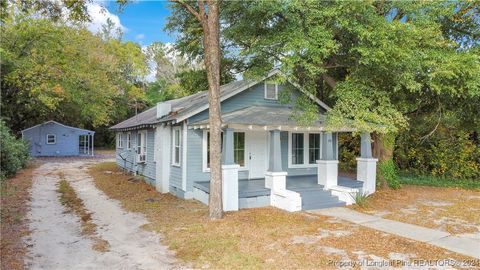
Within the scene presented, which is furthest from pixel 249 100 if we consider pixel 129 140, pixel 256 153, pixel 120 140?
pixel 120 140

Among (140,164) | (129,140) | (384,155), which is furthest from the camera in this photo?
(129,140)

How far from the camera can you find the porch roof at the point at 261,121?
936cm

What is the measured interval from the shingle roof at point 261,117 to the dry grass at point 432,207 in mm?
3134

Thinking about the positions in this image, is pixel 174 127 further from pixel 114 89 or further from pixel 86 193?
pixel 114 89

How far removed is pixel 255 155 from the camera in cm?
1213

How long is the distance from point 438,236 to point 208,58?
625 centimetres

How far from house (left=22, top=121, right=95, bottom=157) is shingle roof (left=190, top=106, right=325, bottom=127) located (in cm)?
2405

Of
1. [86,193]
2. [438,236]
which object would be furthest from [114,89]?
[438,236]

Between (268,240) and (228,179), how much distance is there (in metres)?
2.76

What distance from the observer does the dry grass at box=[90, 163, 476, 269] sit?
5.58 metres

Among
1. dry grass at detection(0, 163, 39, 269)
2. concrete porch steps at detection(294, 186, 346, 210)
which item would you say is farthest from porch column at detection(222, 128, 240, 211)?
dry grass at detection(0, 163, 39, 269)

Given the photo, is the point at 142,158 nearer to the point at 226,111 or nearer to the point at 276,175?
the point at 226,111

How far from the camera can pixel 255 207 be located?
9672 millimetres

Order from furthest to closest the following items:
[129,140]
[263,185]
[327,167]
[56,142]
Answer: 1. [56,142]
2. [129,140]
3. [327,167]
4. [263,185]
